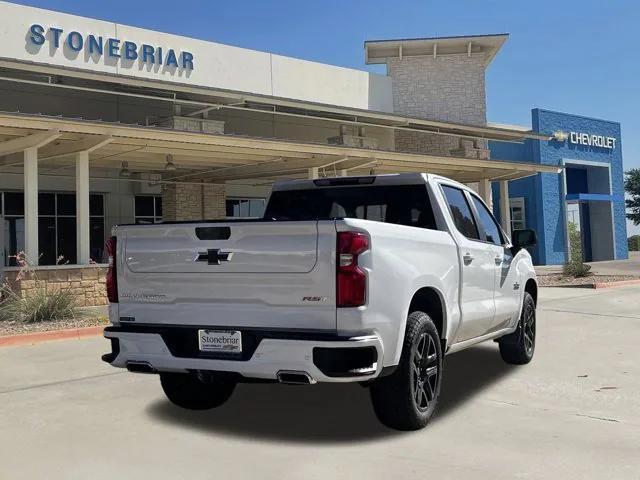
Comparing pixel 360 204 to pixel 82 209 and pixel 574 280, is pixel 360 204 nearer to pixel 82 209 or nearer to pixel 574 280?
pixel 82 209

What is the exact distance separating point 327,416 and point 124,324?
1.80m

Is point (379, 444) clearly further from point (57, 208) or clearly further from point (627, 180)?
point (627, 180)

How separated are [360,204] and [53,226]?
17185 millimetres

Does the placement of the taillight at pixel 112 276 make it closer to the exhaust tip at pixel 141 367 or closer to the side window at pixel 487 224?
the exhaust tip at pixel 141 367

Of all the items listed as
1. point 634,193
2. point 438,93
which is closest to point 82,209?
point 438,93

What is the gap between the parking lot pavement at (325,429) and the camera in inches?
168

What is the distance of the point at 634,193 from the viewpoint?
66.6 metres

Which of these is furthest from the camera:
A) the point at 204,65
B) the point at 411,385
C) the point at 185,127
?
the point at 204,65

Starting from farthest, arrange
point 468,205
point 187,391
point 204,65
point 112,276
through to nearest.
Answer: point 204,65 → point 468,205 → point 187,391 → point 112,276

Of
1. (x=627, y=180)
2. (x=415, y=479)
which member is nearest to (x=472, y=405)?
(x=415, y=479)

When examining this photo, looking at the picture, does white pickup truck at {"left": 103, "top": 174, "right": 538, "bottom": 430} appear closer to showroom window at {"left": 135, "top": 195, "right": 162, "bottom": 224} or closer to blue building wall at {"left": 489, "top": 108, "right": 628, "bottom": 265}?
showroom window at {"left": 135, "top": 195, "right": 162, "bottom": 224}

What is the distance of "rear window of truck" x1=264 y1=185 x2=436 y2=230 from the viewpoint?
20.4 ft

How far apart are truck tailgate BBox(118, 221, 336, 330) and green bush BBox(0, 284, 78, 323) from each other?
288 inches

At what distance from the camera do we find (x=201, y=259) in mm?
4801
